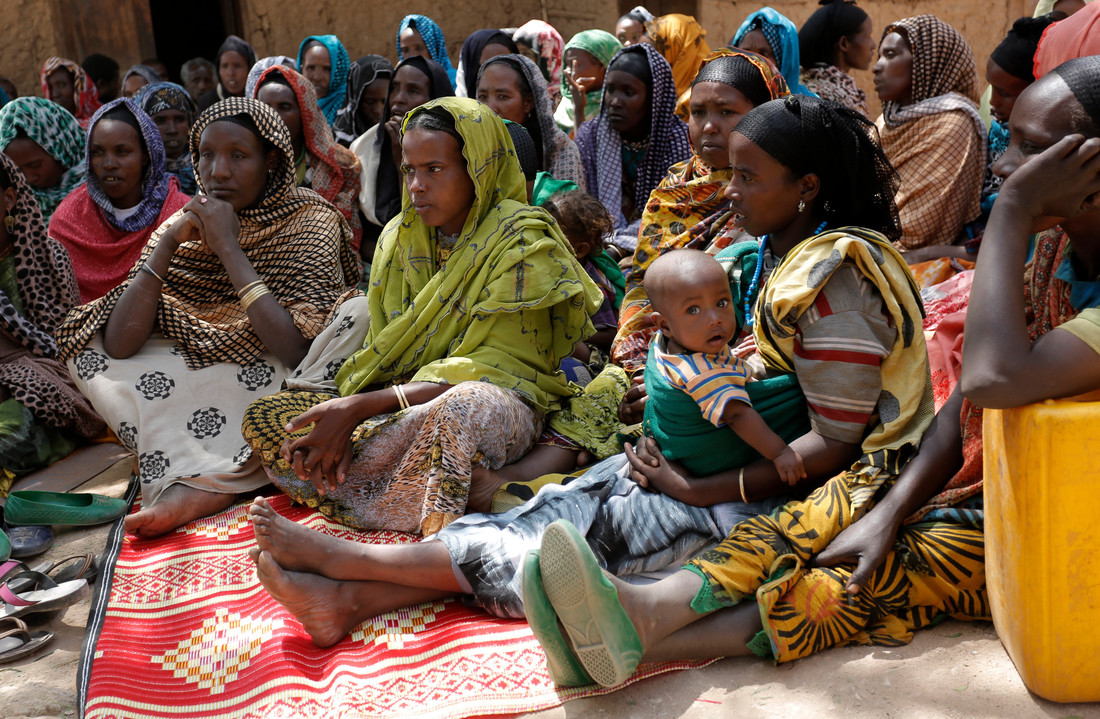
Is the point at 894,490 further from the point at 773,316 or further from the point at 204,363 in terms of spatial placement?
the point at 204,363

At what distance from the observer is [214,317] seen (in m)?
4.13

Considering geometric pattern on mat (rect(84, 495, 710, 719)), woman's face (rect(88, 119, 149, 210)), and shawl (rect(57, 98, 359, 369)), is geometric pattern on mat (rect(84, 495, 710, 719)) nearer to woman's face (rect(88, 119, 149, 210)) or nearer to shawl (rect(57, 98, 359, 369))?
shawl (rect(57, 98, 359, 369))

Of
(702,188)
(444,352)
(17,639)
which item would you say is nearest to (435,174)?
(444,352)

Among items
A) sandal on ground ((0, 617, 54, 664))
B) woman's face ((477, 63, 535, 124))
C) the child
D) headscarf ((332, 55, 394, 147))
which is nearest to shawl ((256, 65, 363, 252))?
woman's face ((477, 63, 535, 124))

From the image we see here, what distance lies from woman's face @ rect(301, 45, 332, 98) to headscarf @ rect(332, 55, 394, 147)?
1.61ft

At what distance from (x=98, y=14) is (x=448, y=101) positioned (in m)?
7.85

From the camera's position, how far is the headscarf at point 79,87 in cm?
840

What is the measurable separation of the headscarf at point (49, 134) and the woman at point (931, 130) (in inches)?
194

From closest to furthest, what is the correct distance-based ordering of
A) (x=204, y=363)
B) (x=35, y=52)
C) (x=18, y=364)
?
(x=204, y=363) → (x=18, y=364) → (x=35, y=52)

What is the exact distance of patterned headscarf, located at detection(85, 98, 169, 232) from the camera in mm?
5113

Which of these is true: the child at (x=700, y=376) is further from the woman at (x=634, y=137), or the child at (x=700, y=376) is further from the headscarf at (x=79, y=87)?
the headscarf at (x=79, y=87)

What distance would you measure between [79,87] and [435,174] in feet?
21.6

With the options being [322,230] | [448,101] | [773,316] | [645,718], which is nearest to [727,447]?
[773,316]

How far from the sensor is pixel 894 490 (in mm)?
2445
